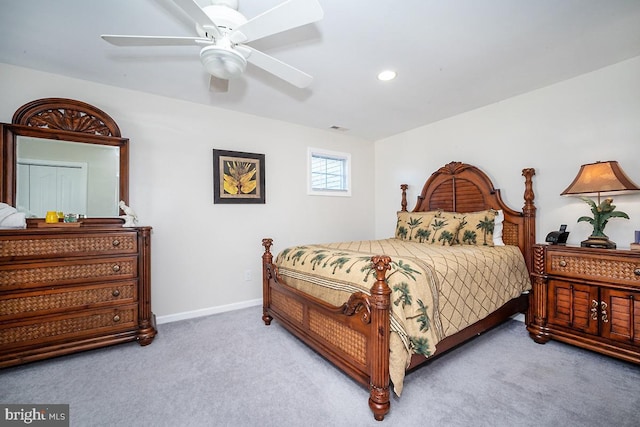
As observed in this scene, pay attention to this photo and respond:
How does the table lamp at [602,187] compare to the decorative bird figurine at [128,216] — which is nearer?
the table lamp at [602,187]

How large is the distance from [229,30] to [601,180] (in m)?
3.02

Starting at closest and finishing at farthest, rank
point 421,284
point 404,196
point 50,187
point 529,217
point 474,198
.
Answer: point 421,284, point 50,187, point 529,217, point 474,198, point 404,196

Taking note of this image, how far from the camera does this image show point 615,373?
193 cm

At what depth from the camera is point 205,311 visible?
125 inches

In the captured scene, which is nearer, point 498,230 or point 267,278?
point 267,278

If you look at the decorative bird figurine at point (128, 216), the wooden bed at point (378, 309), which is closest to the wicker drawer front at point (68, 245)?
the decorative bird figurine at point (128, 216)

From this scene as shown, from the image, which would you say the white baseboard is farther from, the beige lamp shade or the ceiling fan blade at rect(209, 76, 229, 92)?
the beige lamp shade

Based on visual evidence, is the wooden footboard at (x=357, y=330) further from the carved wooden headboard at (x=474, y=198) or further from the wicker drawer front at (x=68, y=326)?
the carved wooden headboard at (x=474, y=198)

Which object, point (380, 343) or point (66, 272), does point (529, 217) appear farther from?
point (66, 272)

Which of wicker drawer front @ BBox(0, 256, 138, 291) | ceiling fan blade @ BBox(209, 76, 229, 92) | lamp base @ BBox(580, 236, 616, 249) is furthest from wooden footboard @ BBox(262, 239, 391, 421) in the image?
lamp base @ BBox(580, 236, 616, 249)

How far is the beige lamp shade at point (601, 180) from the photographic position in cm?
217

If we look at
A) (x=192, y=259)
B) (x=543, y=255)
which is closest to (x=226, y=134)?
(x=192, y=259)

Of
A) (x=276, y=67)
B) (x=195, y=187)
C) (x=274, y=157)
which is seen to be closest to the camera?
(x=276, y=67)

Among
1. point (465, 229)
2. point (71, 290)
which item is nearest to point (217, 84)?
point (71, 290)
